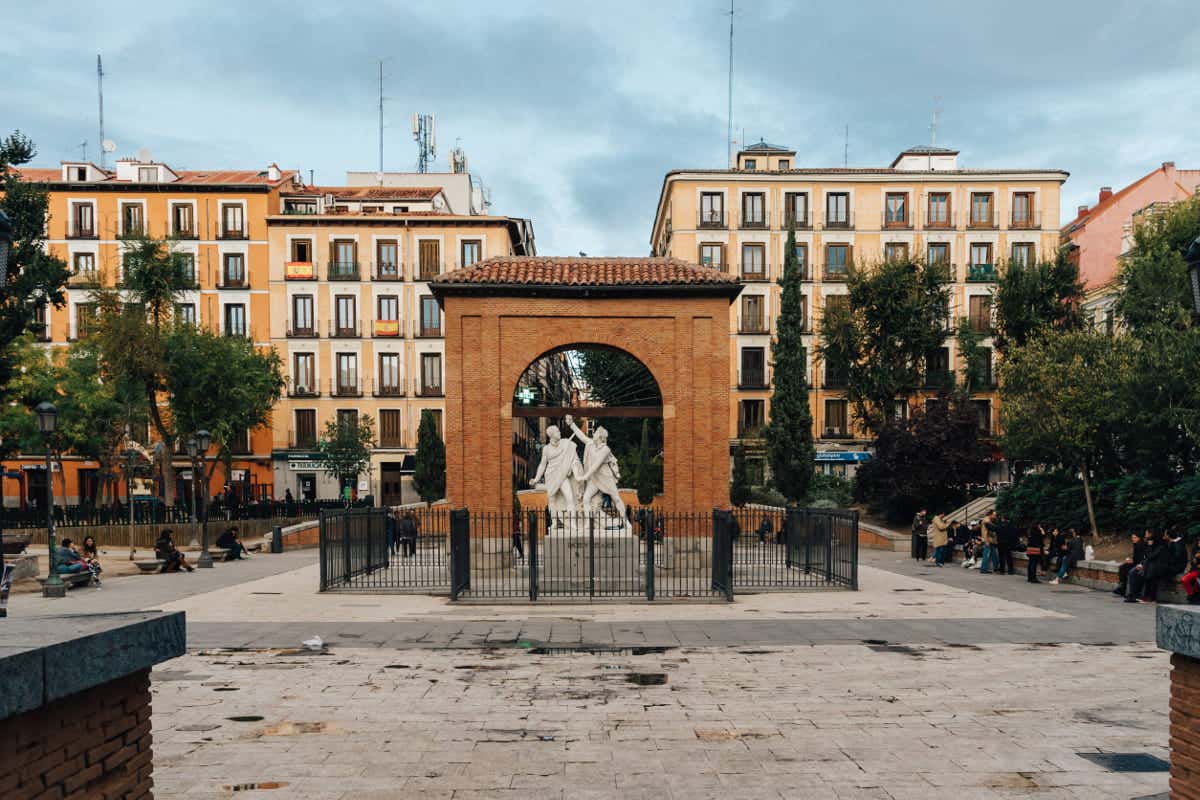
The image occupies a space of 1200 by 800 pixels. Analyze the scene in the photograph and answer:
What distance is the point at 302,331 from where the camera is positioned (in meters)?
47.3

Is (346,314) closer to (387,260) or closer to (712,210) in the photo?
(387,260)

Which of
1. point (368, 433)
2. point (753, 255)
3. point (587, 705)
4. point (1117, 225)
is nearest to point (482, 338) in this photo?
point (587, 705)

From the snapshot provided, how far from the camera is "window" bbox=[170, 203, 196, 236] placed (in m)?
47.1

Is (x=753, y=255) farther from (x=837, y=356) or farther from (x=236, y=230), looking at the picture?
(x=236, y=230)

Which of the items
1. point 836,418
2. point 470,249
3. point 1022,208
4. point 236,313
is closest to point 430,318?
point 470,249

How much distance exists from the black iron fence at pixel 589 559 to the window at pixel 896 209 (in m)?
30.4

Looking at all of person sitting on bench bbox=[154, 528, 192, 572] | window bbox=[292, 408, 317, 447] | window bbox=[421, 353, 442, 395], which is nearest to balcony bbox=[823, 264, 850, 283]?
window bbox=[421, 353, 442, 395]

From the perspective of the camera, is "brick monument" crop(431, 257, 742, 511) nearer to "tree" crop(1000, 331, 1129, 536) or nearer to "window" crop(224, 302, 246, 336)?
"tree" crop(1000, 331, 1129, 536)

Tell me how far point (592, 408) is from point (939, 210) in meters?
33.9

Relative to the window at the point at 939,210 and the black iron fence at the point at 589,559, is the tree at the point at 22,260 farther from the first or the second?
the window at the point at 939,210

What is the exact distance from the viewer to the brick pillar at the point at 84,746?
3285 millimetres

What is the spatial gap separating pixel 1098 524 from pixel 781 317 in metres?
17.1

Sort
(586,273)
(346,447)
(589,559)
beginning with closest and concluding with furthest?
(589,559), (586,273), (346,447)

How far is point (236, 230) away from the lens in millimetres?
47406
